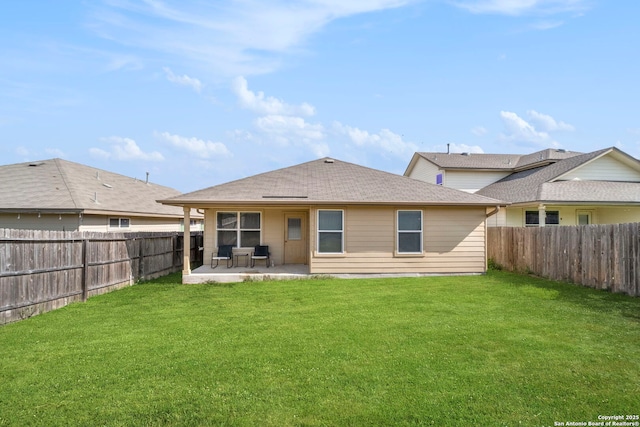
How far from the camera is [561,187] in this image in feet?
57.1

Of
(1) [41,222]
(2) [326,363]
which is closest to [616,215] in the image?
(2) [326,363]

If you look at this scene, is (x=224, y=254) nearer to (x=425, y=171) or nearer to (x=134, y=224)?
(x=134, y=224)

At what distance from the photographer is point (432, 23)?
41.2ft

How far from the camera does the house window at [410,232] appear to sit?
12211mm

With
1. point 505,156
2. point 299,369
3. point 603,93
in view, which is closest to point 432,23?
point 603,93

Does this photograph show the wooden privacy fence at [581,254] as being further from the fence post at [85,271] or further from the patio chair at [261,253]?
the fence post at [85,271]

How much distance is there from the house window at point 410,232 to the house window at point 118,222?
13.0 m

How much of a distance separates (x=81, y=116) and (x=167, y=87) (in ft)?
17.0

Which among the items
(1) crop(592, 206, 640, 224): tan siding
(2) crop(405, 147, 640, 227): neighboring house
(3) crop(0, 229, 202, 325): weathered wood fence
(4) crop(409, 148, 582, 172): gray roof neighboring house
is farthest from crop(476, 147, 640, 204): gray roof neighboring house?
(3) crop(0, 229, 202, 325): weathered wood fence

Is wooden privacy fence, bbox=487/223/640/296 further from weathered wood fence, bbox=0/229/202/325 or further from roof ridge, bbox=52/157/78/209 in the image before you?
roof ridge, bbox=52/157/78/209

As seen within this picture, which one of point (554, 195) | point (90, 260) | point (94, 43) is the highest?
point (94, 43)

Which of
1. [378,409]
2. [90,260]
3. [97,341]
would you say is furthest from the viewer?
[90,260]

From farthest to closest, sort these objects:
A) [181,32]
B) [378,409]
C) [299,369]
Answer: [181,32] < [299,369] < [378,409]

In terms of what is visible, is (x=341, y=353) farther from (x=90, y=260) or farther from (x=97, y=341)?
(x=90, y=260)
